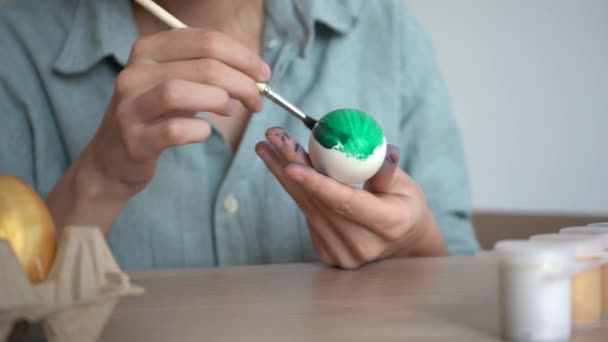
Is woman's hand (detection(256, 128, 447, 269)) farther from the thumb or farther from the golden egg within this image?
the golden egg

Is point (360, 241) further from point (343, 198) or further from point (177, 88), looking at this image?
point (177, 88)

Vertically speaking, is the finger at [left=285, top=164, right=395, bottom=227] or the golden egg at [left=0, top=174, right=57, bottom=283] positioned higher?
the golden egg at [left=0, top=174, right=57, bottom=283]

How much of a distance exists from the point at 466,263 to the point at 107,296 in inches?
20.5

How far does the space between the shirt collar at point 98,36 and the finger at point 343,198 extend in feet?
1.60

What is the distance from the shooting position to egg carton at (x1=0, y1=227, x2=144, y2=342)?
0.45m

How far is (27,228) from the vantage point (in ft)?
1.69

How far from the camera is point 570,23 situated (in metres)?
1.91

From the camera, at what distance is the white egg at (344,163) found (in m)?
0.77

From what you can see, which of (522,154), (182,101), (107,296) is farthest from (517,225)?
(107,296)

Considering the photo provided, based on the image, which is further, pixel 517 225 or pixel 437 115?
pixel 517 225

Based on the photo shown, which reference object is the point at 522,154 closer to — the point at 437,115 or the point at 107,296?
the point at 437,115

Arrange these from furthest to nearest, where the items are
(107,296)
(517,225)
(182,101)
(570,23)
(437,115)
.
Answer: (570,23) < (517,225) < (437,115) < (182,101) < (107,296)

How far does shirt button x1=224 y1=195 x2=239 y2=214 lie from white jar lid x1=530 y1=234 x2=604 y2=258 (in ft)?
1.91

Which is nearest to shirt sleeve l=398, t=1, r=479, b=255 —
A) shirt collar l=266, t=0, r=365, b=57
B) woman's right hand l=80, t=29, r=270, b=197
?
shirt collar l=266, t=0, r=365, b=57
